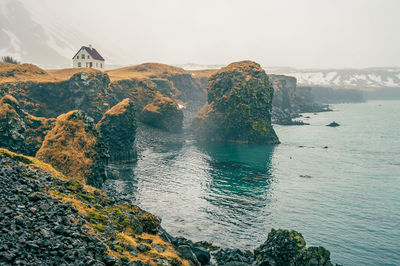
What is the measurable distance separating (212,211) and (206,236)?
26.0ft

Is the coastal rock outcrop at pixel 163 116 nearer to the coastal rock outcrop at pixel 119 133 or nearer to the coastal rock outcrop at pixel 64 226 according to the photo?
the coastal rock outcrop at pixel 119 133

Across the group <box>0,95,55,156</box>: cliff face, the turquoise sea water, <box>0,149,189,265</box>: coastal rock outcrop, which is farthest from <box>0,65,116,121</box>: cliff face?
<box>0,149,189,265</box>: coastal rock outcrop

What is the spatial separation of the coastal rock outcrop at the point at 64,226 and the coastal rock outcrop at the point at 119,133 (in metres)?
47.2

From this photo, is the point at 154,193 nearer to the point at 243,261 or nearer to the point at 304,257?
the point at 243,261

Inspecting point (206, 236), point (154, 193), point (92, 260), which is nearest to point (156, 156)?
point (154, 193)

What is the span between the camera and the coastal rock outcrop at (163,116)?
11175cm

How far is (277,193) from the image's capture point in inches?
2089

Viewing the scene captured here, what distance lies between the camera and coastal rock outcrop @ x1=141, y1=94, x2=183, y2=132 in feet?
367

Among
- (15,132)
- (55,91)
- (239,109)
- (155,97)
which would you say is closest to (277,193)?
(15,132)

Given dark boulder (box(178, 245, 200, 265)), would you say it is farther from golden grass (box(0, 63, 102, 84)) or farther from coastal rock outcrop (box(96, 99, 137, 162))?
golden grass (box(0, 63, 102, 84))

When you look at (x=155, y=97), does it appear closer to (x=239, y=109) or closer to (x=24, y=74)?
(x=239, y=109)

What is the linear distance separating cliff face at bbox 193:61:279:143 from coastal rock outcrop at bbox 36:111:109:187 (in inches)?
2405

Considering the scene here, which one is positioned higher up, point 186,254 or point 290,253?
point 186,254

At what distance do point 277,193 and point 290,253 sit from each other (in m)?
25.0
